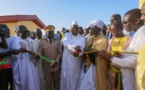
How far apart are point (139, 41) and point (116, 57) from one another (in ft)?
1.74

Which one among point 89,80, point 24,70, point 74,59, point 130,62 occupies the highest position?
point 130,62

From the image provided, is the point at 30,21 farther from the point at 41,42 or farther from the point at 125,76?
the point at 125,76

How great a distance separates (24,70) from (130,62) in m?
3.26

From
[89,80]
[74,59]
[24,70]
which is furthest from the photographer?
[74,59]

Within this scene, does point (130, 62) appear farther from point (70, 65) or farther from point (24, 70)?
point (24, 70)

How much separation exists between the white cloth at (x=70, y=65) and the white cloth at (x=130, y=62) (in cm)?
248

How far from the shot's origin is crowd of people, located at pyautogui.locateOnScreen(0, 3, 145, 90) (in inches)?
136

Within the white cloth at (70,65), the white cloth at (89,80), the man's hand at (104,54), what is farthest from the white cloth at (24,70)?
the man's hand at (104,54)

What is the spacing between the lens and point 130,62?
319cm

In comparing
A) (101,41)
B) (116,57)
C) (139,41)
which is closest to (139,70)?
(139,41)

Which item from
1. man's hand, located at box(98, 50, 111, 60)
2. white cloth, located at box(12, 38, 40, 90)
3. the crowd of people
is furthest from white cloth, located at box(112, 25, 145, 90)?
white cloth, located at box(12, 38, 40, 90)

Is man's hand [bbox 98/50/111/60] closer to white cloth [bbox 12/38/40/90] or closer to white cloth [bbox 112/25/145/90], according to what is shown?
white cloth [bbox 112/25/145/90]

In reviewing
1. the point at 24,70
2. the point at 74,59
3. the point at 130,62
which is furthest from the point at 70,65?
the point at 130,62

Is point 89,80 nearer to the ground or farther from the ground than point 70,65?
nearer to the ground
